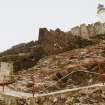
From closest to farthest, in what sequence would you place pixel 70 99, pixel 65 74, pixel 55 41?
pixel 70 99, pixel 65 74, pixel 55 41

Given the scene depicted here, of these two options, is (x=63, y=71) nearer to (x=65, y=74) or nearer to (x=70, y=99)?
(x=65, y=74)

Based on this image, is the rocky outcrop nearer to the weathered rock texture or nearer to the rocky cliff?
the rocky cliff

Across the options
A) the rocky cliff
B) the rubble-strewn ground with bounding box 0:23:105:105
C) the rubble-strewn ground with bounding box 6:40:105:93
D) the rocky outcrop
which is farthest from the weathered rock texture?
the rocky outcrop

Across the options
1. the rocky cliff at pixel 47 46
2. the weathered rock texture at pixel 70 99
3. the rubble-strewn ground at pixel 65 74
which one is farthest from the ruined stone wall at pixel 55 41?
the weathered rock texture at pixel 70 99

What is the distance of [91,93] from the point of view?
458 inches

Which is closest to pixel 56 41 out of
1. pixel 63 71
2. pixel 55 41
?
pixel 55 41

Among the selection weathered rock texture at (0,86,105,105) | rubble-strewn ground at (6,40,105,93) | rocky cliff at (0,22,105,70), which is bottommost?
weathered rock texture at (0,86,105,105)

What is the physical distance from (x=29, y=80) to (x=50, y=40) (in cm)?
904

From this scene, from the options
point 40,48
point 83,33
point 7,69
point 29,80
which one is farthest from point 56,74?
point 83,33

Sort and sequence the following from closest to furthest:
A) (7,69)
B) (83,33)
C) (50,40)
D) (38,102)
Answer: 1. (38,102)
2. (7,69)
3. (50,40)
4. (83,33)

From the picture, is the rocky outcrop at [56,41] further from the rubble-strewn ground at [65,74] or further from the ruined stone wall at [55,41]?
the rubble-strewn ground at [65,74]

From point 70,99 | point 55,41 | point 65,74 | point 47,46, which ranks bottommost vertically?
point 70,99

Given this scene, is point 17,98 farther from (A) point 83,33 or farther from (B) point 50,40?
(A) point 83,33

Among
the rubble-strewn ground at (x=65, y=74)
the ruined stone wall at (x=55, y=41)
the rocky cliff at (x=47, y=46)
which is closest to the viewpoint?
the rubble-strewn ground at (x=65, y=74)
